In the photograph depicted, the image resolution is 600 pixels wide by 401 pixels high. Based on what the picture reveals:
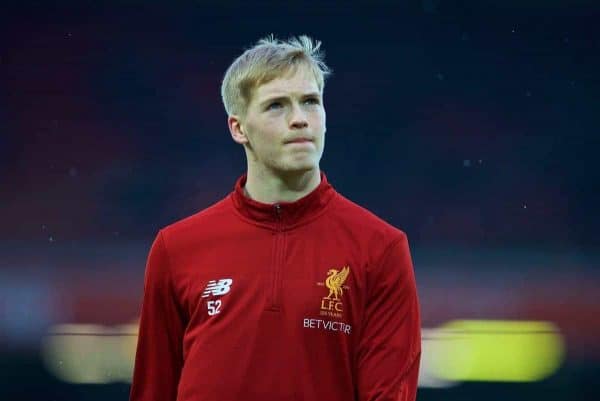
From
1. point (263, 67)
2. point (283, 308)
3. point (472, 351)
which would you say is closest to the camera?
point (283, 308)

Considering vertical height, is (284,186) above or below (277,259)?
above

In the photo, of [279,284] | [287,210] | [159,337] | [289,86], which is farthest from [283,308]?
[289,86]

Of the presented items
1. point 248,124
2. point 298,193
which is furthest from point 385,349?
point 248,124

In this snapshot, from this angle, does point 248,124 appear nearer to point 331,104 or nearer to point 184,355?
point 184,355

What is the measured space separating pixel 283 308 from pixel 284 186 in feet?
0.83

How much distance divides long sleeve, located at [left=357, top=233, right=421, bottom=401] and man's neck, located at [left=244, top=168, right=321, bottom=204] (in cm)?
21

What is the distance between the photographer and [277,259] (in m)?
1.95

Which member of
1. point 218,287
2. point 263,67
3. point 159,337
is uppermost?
point 263,67

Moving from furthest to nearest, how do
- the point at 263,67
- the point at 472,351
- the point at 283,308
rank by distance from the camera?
the point at 472,351
the point at 263,67
the point at 283,308

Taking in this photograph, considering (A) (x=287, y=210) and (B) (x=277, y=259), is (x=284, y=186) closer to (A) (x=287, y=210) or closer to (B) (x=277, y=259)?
(A) (x=287, y=210)

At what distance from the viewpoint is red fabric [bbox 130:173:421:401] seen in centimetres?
188

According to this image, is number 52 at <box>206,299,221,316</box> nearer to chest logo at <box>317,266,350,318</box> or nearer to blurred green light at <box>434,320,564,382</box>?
chest logo at <box>317,266,350,318</box>

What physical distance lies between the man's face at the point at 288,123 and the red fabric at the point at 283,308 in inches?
3.4

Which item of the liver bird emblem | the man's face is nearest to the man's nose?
the man's face
